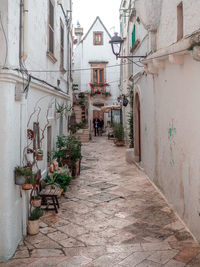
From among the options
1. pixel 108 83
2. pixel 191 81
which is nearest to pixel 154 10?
pixel 191 81

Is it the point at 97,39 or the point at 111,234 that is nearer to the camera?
the point at 111,234

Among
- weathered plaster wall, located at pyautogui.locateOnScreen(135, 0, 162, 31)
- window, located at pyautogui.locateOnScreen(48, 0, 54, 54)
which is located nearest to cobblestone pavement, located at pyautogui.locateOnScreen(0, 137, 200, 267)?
window, located at pyautogui.locateOnScreen(48, 0, 54, 54)

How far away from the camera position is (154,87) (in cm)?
837

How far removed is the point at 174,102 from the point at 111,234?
3.00m

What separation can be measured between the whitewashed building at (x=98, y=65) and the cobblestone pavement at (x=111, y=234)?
19.8m

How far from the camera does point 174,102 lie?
638 cm

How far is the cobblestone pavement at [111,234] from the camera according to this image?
4414mm

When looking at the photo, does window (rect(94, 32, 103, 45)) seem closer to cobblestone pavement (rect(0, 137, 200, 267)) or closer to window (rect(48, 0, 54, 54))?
window (rect(48, 0, 54, 54))

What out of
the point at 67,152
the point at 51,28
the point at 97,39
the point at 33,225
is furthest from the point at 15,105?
the point at 97,39

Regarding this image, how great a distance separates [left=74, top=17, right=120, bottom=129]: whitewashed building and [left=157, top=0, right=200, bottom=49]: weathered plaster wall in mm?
20281

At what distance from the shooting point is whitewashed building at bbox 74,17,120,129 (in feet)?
91.8

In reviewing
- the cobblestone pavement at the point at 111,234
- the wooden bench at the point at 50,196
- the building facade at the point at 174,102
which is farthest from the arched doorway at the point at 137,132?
the wooden bench at the point at 50,196

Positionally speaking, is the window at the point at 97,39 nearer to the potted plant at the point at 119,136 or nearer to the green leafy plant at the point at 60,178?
the potted plant at the point at 119,136

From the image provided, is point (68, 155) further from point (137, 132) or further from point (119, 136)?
point (119, 136)
